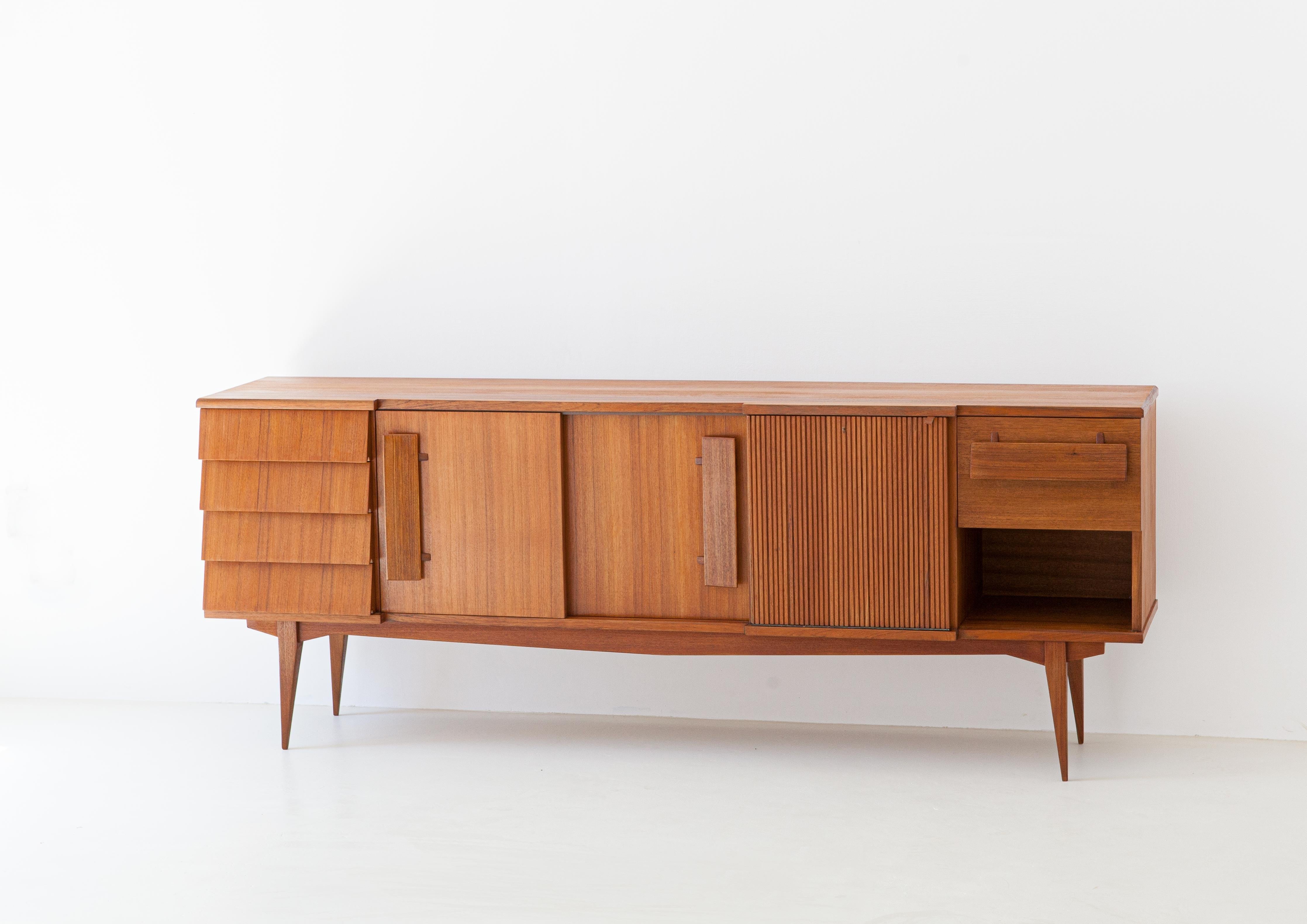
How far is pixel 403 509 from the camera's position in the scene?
3.25 meters

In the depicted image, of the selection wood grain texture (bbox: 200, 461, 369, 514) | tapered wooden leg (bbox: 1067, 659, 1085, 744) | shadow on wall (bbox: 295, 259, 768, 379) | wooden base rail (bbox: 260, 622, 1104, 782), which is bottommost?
tapered wooden leg (bbox: 1067, 659, 1085, 744)

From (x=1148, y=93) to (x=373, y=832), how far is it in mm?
2477

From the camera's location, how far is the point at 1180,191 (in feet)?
11.0

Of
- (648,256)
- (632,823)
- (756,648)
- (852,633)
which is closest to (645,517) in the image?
(756,648)

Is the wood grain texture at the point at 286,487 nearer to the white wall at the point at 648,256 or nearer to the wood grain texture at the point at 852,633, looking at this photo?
the white wall at the point at 648,256

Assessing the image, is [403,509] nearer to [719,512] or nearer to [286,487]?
[286,487]

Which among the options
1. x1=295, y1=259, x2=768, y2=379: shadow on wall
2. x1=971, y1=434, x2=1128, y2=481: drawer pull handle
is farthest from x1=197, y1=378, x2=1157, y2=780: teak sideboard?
x1=295, y1=259, x2=768, y2=379: shadow on wall

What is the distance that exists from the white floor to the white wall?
20 centimetres

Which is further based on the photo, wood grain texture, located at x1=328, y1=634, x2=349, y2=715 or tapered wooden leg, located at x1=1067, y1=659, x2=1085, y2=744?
wood grain texture, located at x1=328, y1=634, x2=349, y2=715

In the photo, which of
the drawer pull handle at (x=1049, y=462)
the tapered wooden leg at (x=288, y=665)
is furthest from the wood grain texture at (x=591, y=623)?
the drawer pull handle at (x=1049, y=462)

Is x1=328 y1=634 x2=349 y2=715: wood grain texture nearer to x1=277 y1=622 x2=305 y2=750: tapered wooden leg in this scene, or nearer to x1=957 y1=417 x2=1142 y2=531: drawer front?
x1=277 y1=622 x2=305 y2=750: tapered wooden leg

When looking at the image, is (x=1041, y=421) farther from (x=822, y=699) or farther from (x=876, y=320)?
(x=822, y=699)

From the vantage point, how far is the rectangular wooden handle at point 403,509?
10.6 ft

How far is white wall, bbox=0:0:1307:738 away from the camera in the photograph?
3367 mm
